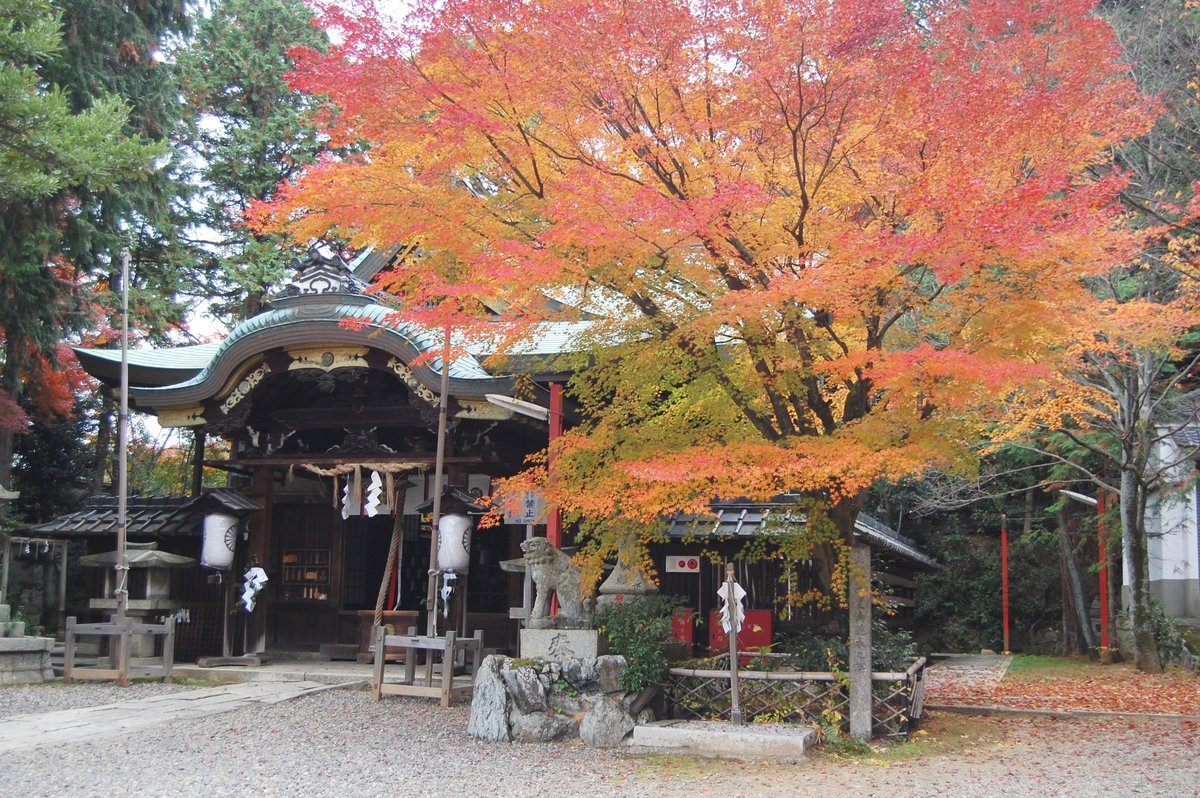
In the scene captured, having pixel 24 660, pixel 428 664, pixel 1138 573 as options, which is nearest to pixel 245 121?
pixel 24 660

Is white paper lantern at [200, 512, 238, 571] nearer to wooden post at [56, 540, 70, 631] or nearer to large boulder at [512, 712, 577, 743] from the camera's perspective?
wooden post at [56, 540, 70, 631]

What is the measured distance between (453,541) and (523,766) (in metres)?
4.73

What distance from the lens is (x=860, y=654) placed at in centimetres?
969

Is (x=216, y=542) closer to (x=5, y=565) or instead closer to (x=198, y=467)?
(x=198, y=467)

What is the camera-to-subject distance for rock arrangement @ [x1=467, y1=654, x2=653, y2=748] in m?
9.89

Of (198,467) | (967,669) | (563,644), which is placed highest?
(198,467)

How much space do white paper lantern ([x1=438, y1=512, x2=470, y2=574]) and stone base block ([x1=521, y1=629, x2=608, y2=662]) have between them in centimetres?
273

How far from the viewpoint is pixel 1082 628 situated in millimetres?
19859


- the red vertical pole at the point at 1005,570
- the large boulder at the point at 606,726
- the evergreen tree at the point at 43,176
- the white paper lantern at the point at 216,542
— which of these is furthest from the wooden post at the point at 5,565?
the red vertical pole at the point at 1005,570

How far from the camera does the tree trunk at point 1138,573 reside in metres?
15.4

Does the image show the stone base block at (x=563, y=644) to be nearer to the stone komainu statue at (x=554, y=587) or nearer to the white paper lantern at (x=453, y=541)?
the stone komainu statue at (x=554, y=587)

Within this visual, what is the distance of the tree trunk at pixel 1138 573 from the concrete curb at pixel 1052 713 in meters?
4.86

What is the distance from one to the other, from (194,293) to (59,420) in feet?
16.4

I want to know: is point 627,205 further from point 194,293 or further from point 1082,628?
point 194,293
